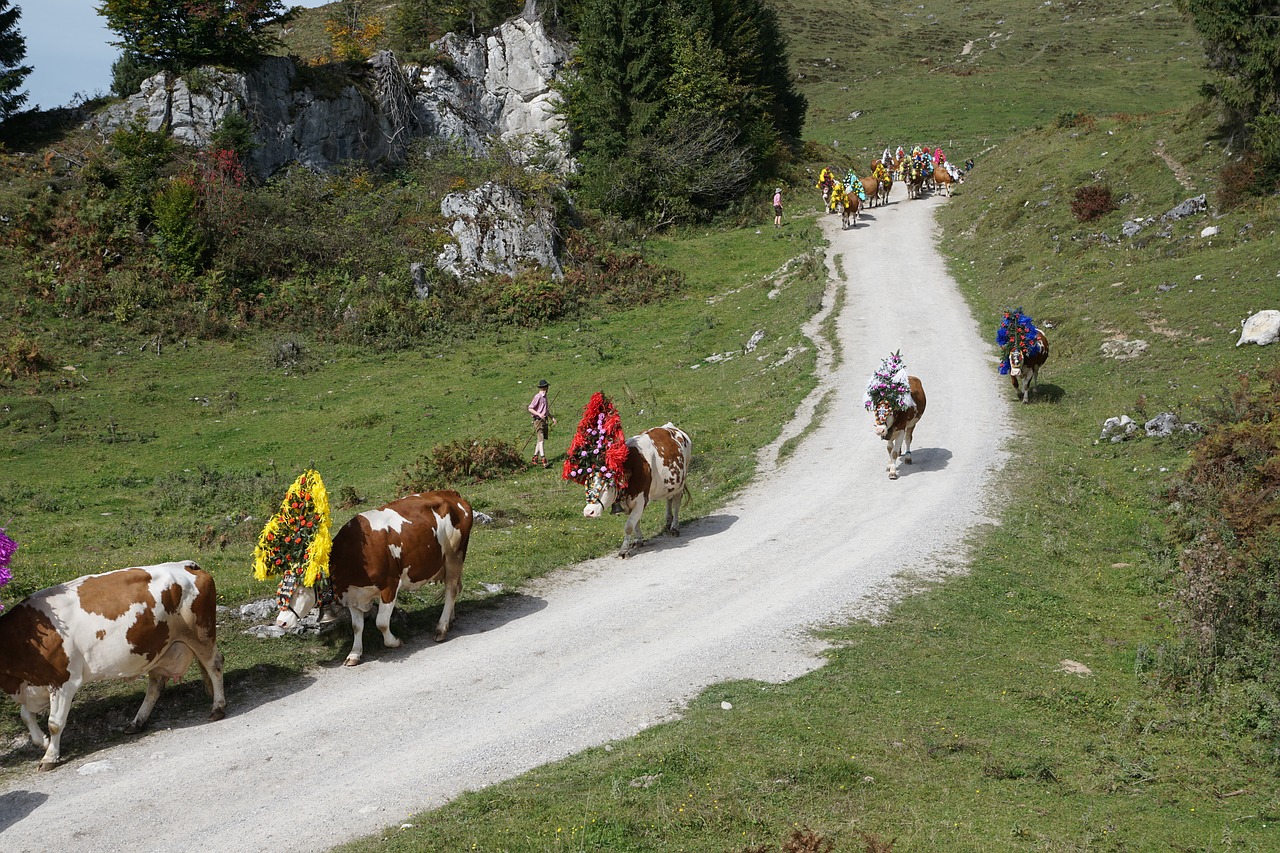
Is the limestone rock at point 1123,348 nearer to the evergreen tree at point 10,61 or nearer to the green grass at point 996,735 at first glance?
the green grass at point 996,735

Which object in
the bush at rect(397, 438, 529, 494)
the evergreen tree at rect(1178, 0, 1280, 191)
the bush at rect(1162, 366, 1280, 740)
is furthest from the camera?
the evergreen tree at rect(1178, 0, 1280, 191)

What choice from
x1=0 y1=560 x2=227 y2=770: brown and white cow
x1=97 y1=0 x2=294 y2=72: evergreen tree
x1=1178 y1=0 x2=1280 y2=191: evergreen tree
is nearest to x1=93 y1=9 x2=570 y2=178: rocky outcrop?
x1=97 y1=0 x2=294 y2=72: evergreen tree

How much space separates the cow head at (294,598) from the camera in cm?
1282

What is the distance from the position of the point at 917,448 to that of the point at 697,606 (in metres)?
11.1

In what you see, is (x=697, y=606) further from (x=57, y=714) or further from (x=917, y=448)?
(x=917, y=448)

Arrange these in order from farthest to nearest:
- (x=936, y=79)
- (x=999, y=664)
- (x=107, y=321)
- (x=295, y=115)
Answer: (x=936, y=79) → (x=295, y=115) → (x=107, y=321) → (x=999, y=664)

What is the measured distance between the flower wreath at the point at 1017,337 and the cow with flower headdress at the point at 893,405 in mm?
5399

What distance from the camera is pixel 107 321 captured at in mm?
36969

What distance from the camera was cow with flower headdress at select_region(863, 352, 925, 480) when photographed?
21875 mm

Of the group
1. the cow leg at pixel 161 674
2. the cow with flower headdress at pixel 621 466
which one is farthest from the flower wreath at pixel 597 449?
the cow leg at pixel 161 674

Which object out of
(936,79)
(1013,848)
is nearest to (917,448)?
(1013,848)

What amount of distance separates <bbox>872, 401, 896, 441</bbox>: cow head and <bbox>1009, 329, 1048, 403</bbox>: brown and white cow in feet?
21.3

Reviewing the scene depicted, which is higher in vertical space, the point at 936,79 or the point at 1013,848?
the point at 936,79

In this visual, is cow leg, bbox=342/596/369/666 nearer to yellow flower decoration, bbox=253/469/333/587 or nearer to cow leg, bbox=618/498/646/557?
yellow flower decoration, bbox=253/469/333/587
